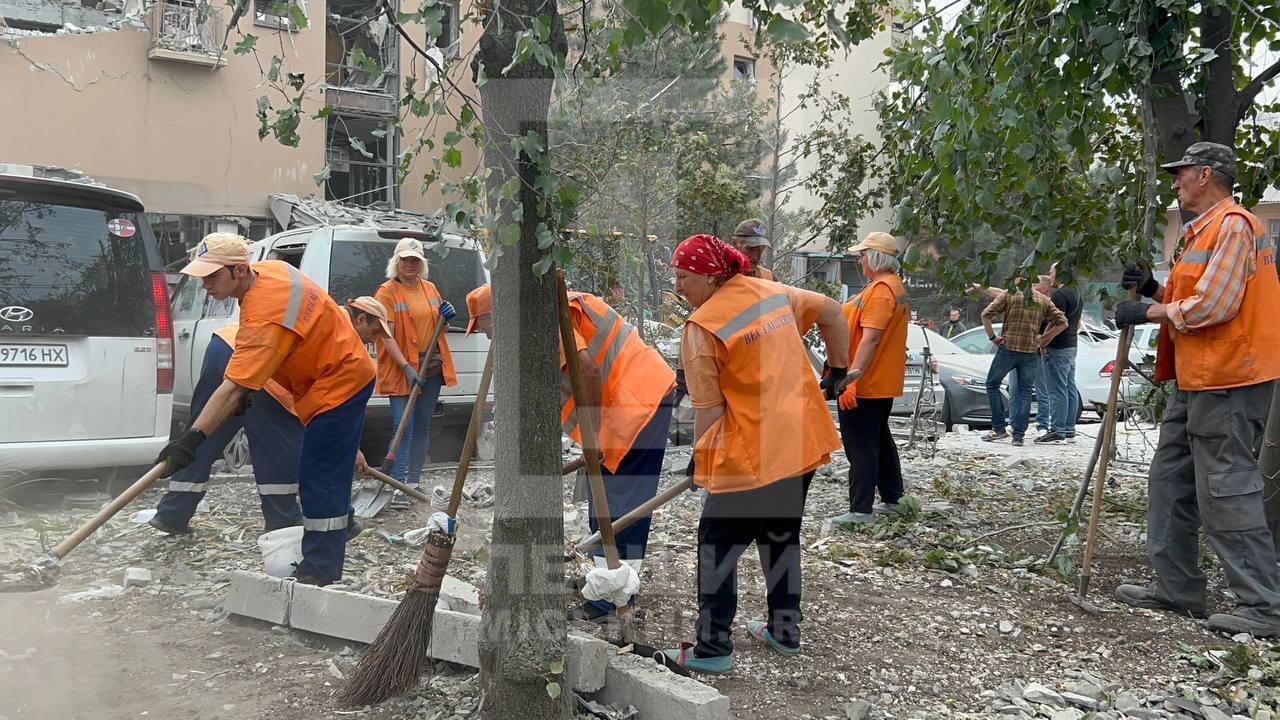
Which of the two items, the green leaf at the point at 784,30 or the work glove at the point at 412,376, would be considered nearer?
the green leaf at the point at 784,30

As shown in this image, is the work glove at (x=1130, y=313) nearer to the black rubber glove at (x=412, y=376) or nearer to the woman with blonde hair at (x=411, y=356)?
the woman with blonde hair at (x=411, y=356)

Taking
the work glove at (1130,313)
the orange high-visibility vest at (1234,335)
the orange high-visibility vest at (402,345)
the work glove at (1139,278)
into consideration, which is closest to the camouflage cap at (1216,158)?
the orange high-visibility vest at (1234,335)

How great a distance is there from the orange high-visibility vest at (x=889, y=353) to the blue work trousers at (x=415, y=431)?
259cm

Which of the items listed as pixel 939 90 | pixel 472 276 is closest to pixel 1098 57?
pixel 939 90

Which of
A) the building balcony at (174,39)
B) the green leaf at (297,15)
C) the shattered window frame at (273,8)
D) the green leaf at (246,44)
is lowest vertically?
the green leaf at (246,44)

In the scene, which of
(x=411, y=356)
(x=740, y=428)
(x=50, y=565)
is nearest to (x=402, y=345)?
(x=411, y=356)

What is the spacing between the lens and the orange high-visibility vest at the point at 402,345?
6234 millimetres

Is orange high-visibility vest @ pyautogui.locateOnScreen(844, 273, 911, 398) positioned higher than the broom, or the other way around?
orange high-visibility vest @ pyautogui.locateOnScreen(844, 273, 911, 398)

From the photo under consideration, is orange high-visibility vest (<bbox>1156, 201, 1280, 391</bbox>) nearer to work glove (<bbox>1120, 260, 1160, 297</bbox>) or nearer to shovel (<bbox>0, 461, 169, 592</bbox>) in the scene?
work glove (<bbox>1120, 260, 1160, 297</bbox>)

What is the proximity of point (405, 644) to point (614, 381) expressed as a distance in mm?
1241

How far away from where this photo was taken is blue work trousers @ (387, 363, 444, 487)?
6.25m

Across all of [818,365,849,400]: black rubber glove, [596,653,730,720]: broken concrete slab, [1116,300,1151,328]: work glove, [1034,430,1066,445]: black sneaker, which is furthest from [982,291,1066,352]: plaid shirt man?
[596,653,730,720]: broken concrete slab

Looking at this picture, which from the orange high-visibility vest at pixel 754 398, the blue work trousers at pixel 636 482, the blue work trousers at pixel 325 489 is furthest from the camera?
the blue work trousers at pixel 325 489

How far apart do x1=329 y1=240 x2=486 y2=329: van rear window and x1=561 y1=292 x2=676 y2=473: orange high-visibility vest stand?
2993 millimetres
